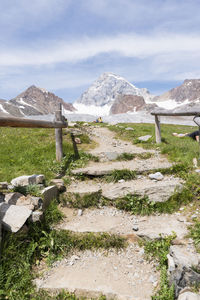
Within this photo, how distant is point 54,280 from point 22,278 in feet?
1.85

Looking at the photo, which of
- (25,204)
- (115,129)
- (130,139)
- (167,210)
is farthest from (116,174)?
(115,129)

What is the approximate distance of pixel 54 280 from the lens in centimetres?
386

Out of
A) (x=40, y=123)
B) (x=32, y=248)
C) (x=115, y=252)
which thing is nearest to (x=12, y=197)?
(x=32, y=248)

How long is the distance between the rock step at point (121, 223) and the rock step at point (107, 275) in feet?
1.47

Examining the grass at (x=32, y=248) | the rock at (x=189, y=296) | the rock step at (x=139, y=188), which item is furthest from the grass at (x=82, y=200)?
the rock at (x=189, y=296)

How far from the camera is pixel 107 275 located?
392 cm

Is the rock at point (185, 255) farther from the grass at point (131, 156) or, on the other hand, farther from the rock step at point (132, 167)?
the grass at point (131, 156)

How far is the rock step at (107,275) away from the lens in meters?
3.57

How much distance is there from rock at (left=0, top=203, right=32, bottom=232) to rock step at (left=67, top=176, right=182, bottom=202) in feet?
5.62

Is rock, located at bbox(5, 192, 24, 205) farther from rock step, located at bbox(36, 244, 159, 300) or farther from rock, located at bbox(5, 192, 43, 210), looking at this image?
rock step, located at bbox(36, 244, 159, 300)

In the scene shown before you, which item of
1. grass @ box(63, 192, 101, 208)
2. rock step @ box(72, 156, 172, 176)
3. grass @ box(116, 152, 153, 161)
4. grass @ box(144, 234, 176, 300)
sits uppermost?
grass @ box(116, 152, 153, 161)

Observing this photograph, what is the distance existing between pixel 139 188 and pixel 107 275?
2.46 meters

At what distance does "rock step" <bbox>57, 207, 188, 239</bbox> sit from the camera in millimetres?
4586

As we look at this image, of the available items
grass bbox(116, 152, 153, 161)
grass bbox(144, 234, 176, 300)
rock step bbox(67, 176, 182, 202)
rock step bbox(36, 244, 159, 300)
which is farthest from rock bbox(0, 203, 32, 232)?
grass bbox(116, 152, 153, 161)
